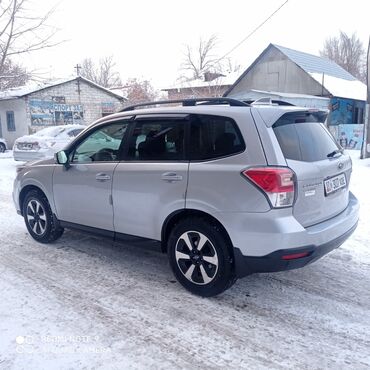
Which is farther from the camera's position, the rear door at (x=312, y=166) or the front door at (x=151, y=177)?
the front door at (x=151, y=177)

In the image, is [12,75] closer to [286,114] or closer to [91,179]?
[91,179]

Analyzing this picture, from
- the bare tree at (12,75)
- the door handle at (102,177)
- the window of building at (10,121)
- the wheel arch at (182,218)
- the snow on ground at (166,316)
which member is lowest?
the snow on ground at (166,316)

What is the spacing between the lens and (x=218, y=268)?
3297 millimetres

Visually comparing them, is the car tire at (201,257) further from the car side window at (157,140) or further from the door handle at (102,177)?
the door handle at (102,177)

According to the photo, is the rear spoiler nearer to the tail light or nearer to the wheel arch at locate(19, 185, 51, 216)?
the tail light

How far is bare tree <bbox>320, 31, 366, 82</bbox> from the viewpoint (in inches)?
2320

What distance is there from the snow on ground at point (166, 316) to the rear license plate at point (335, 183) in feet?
3.24

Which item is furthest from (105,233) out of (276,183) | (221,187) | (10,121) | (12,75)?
(10,121)

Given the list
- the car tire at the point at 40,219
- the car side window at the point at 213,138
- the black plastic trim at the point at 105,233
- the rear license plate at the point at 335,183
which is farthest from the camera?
the car tire at the point at 40,219

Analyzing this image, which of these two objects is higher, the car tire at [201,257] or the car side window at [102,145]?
the car side window at [102,145]

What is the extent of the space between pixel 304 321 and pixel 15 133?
23.2 m

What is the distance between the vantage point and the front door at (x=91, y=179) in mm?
4094

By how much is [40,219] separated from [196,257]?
8.39 ft

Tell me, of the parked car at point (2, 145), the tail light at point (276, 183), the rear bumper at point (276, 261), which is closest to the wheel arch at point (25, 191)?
the rear bumper at point (276, 261)
